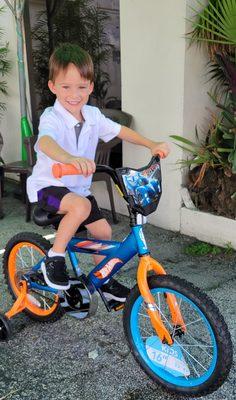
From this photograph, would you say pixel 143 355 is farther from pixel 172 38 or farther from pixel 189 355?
pixel 172 38

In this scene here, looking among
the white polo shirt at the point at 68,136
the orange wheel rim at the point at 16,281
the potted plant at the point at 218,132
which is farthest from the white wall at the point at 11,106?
the white polo shirt at the point at 68,136

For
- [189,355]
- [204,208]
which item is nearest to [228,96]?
[204,208]

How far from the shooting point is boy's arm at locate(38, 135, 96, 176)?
76.3 inches

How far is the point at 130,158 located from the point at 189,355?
2639mm

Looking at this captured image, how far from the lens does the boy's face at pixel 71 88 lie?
2.34 meters

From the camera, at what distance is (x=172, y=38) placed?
4051mm

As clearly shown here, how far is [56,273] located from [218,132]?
6.88ft

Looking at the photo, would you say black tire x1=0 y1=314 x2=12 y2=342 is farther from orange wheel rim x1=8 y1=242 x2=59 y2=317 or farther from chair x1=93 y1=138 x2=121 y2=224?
chair x1=93 y1=138 x2=121 y2=224

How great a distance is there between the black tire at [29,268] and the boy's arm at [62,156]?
0.73m

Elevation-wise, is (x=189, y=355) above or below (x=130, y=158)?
below

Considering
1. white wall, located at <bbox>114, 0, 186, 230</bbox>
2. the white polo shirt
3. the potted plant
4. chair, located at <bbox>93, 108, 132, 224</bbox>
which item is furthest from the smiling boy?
chair, located at <bbox>93, 108, 132, 224</bbox>

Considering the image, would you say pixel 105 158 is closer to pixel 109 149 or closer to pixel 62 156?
pixel 109 149

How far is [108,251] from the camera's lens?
248 cm

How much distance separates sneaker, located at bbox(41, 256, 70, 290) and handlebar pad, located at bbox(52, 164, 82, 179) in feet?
2.27
